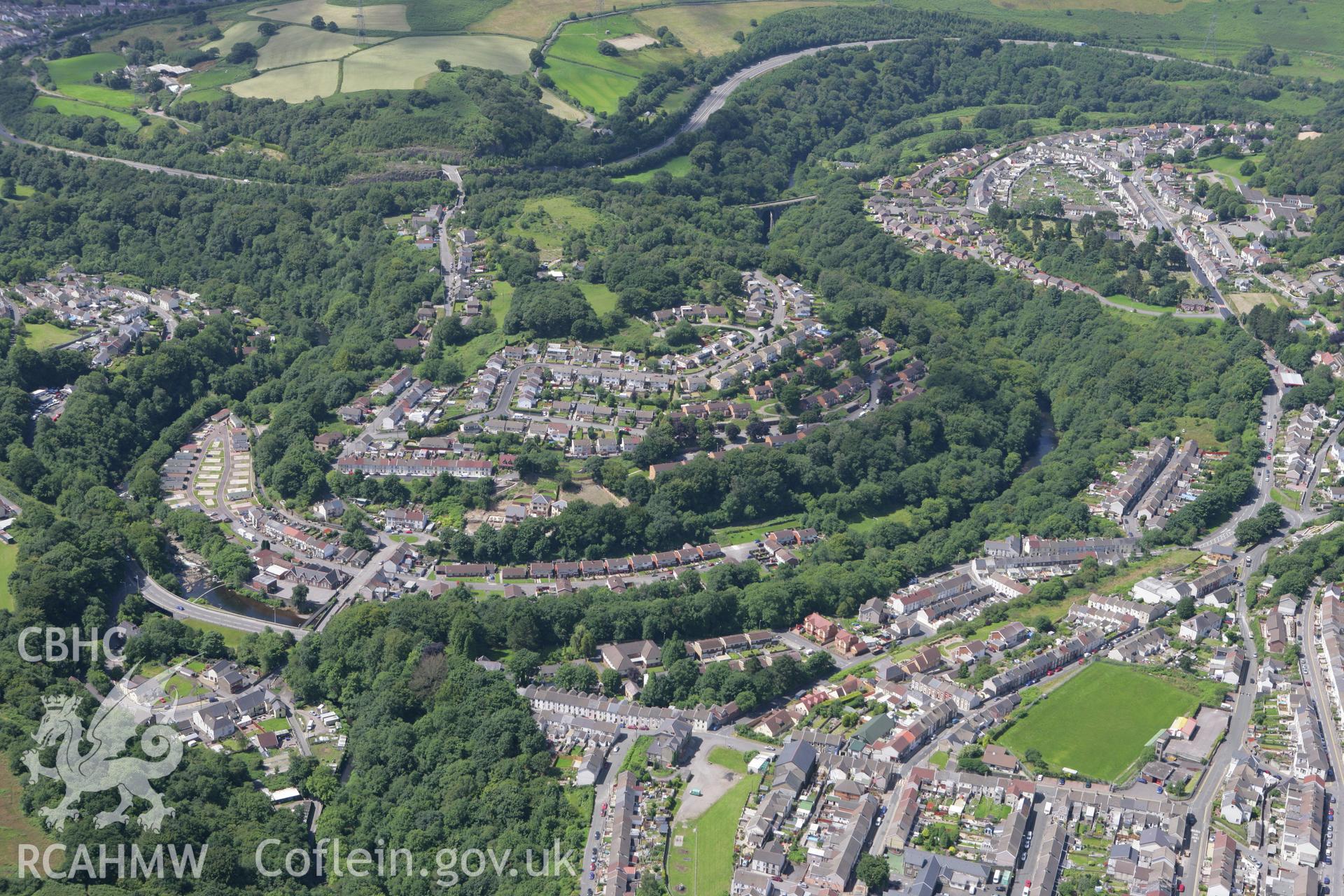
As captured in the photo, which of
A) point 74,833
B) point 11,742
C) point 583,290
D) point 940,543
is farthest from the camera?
point 583,290

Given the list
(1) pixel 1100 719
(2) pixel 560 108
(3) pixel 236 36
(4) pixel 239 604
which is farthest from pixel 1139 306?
(3) pixel 236 36

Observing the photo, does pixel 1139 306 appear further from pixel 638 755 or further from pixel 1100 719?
pixel 638 755

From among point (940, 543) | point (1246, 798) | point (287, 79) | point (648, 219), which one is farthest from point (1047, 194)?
point (1246, 798)

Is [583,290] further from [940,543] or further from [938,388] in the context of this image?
[940,543]

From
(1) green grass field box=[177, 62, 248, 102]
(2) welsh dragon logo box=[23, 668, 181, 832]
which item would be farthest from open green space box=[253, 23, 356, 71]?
(2) welsh dragon logo box=[23, 668, 181, 832]

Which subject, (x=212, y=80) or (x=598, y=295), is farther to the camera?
(x=212, y=80)

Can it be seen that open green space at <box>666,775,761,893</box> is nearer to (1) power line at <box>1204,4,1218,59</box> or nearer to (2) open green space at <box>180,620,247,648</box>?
(2) open green space at <box>180,620,247,648</box>
